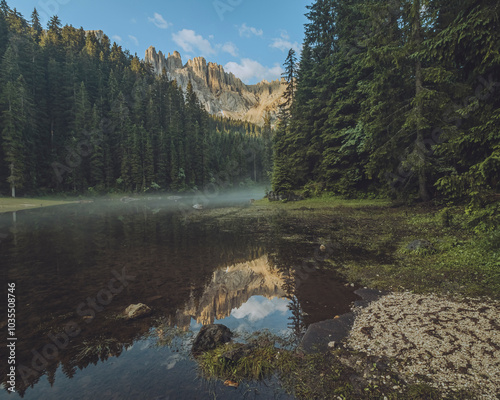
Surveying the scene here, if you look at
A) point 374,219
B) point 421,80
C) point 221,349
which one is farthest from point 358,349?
point 421,80

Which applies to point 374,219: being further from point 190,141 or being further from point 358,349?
point 190,141

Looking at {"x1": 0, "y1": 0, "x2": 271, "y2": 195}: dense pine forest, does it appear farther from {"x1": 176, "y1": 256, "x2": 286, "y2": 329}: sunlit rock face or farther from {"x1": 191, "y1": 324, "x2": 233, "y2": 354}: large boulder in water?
{"x1": 191, "y1": 324, "x2": 233, "y2": 354}: large boulder in water

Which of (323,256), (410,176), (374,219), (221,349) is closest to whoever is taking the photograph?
(221,349)

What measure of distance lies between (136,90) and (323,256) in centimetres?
7934

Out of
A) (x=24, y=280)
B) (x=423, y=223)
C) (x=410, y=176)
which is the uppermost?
(x=410, y=176)

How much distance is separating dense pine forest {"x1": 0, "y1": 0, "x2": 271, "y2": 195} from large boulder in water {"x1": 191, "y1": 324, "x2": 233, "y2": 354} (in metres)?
51.8

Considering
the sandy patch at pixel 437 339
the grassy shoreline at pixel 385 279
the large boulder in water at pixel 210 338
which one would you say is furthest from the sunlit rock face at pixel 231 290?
the sandy patch at pixel 437 339

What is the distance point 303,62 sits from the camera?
120 feet

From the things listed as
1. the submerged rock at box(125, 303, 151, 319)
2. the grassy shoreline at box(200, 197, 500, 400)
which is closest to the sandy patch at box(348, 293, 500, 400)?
the grassy shoreline at box(200, 197, 500, 400)

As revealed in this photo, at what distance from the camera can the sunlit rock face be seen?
5917mm

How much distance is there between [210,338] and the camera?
4.55 metres

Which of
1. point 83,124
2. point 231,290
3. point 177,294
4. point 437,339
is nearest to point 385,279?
point 437,339

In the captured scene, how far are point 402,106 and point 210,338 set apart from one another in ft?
70.2

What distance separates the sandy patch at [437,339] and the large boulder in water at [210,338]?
2362 mm
